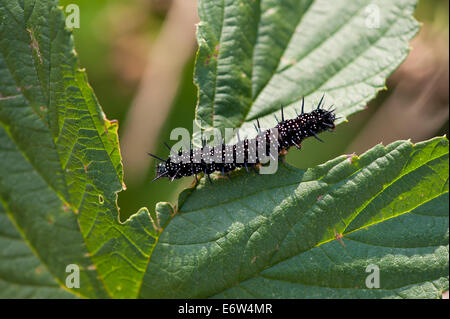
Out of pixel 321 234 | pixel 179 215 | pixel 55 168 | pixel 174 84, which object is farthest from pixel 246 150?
pixel 174 84

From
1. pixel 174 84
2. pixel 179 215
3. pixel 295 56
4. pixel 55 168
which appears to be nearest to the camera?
pixel 55 168

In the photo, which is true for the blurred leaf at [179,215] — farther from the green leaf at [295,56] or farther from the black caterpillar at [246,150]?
the green leaf at [295,56]

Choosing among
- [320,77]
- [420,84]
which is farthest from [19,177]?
[420,84]

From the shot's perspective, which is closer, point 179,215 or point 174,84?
point 179,215

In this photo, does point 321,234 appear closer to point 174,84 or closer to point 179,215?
point 179,215

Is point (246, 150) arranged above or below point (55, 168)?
above

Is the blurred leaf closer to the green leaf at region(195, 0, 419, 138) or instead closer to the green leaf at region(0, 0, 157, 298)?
the green leaf at region(0, 0, 157, 298)

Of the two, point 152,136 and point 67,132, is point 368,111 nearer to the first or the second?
point 152,136
